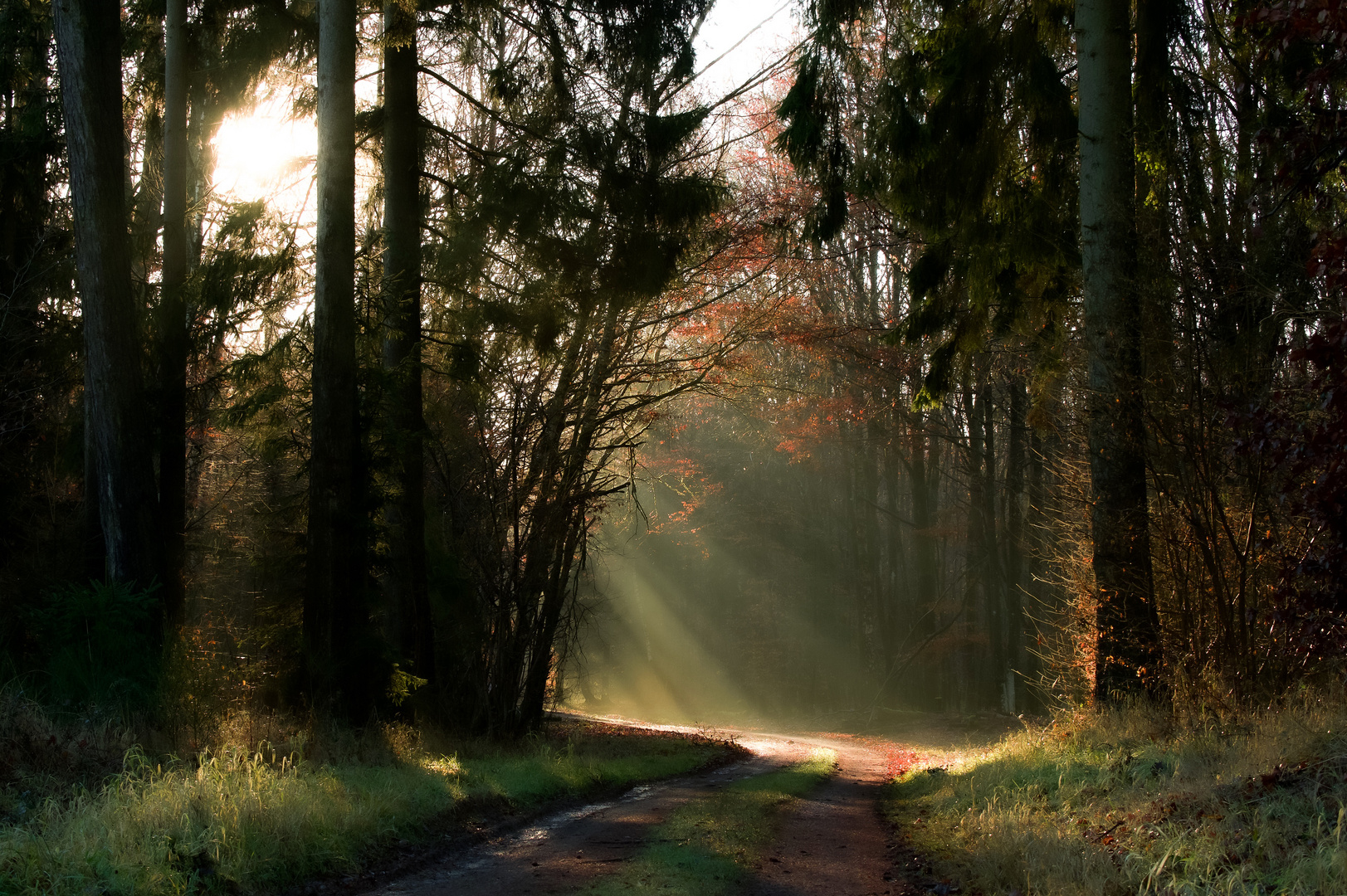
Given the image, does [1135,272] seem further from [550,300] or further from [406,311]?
[406,311]

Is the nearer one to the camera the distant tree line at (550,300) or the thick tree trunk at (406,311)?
the distant tree line at (550,300)

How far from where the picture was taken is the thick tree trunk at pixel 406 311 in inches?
471

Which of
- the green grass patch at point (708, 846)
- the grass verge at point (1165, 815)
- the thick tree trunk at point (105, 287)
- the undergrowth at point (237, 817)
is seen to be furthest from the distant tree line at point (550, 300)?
the green grass patch at point (708, 846)

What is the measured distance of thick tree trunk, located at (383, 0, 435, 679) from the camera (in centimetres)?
1197

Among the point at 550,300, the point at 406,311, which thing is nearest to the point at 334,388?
the point at 406,311

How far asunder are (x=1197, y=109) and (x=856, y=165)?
416 cm

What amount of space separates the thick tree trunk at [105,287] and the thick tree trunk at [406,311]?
9.62 ft

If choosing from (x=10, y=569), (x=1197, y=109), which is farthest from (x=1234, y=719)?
(x=10, y=569)

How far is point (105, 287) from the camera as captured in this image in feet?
36.7

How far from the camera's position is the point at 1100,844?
5469mm

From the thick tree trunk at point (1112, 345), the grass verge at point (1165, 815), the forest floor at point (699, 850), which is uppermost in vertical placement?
the thick tree trunk at point (1112, 345)

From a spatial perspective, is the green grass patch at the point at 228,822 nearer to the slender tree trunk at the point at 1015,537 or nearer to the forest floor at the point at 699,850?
the forest floor at the point at 699,850

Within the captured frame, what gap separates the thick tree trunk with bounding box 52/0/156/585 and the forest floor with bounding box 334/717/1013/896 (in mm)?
6314

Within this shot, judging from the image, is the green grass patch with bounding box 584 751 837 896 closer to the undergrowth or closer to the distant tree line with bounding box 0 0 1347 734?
the undergrowth
